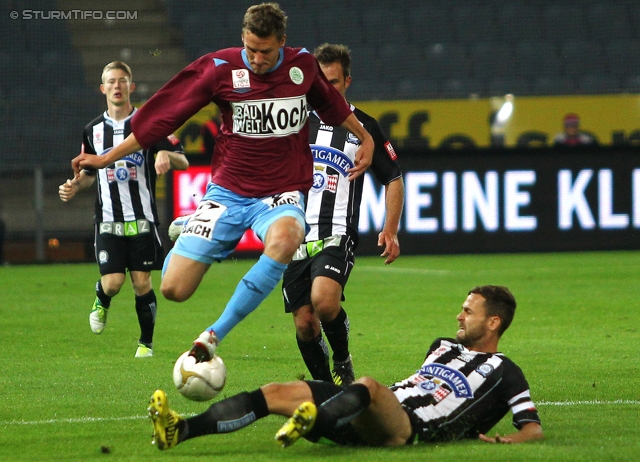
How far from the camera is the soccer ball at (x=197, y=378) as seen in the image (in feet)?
14.4

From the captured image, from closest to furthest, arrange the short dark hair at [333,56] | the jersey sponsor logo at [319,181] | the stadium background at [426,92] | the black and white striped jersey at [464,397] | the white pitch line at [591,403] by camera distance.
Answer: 1. the black and white striped jersey at [464,397]
2. the white pitch line at [591,403]
3. the short dark hair at [333,56]
4. the jersey sponsor logo at [319,181]
5. the stadium background at [426,92]

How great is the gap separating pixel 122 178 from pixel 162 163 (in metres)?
0.76

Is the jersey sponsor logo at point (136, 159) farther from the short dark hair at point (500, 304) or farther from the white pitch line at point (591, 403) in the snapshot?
the short dark hair at point (500, 304)

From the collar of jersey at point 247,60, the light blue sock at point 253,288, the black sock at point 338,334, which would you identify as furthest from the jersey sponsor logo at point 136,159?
the light blue sock at point 253,288

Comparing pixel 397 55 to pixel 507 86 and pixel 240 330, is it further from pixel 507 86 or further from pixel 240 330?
pixel 240 330

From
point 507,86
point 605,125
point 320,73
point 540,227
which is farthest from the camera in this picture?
point 507,86

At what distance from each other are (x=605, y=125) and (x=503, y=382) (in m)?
13.8

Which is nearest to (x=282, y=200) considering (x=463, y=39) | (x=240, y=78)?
(x=240, y=78)

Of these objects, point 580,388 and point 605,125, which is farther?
point 605,125

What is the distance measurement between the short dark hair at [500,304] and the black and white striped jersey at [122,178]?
3.74 metres

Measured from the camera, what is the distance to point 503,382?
4.56 m

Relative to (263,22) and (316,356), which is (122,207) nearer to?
(316,356)

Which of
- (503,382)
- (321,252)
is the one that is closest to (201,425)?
(503,382)

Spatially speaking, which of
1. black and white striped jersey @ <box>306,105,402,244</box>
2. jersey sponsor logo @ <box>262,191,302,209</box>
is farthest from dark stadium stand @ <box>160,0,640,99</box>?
jersey sponsor logo @ <box>262,191,302,209</box>
